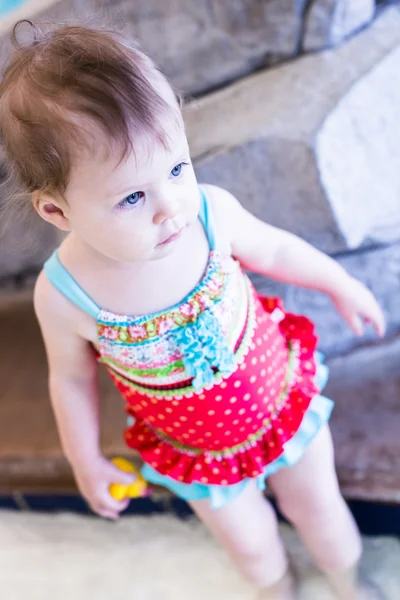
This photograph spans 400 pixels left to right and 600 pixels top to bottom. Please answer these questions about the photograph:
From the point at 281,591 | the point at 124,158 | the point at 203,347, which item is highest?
the point at 124,158

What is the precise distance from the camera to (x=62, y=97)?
543mm

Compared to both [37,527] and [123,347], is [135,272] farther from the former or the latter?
[37,527]

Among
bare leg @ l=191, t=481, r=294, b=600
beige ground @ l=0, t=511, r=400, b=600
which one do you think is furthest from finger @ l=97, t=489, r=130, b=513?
beige ground @ l=0, t=511, r=400, b=600

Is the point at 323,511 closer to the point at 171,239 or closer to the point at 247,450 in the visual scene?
the point at 247,450

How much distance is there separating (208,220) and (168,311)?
4.9 inches

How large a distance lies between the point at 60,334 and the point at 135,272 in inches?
4.9

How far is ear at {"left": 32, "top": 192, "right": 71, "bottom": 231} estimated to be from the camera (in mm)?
622

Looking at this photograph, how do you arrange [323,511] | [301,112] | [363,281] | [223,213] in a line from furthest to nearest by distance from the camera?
[363,281]
[301,112]
[323,511]
[223,213]

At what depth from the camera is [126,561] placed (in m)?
1.16

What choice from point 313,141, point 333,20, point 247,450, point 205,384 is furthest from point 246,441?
point 333,20

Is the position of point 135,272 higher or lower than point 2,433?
higher

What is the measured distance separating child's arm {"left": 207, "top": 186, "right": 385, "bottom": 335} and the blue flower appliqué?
13 centimetres

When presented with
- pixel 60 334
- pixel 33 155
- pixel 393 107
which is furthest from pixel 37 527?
pixel 393 107

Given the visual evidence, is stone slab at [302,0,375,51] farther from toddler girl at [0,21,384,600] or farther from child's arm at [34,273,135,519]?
child's arm at [34,273,135,519]
